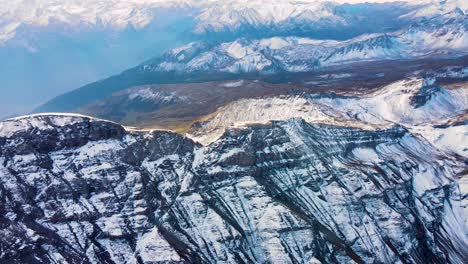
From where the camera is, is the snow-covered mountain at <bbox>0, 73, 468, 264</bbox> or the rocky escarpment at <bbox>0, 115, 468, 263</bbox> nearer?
the rocky escarpment at <bbox>0, 115, 468, 263</bbox>

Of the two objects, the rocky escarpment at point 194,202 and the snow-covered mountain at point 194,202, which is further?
the snow-covered mountain at point 194,202

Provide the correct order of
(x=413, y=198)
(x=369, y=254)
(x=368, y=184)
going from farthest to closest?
(x=413, y=198)
(x=368, y=184)
(x=369, y=254)

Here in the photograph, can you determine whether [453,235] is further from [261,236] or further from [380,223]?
[261,236]

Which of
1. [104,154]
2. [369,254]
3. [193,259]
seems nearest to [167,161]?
[104,154]

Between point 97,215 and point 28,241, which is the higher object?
point 97,215
